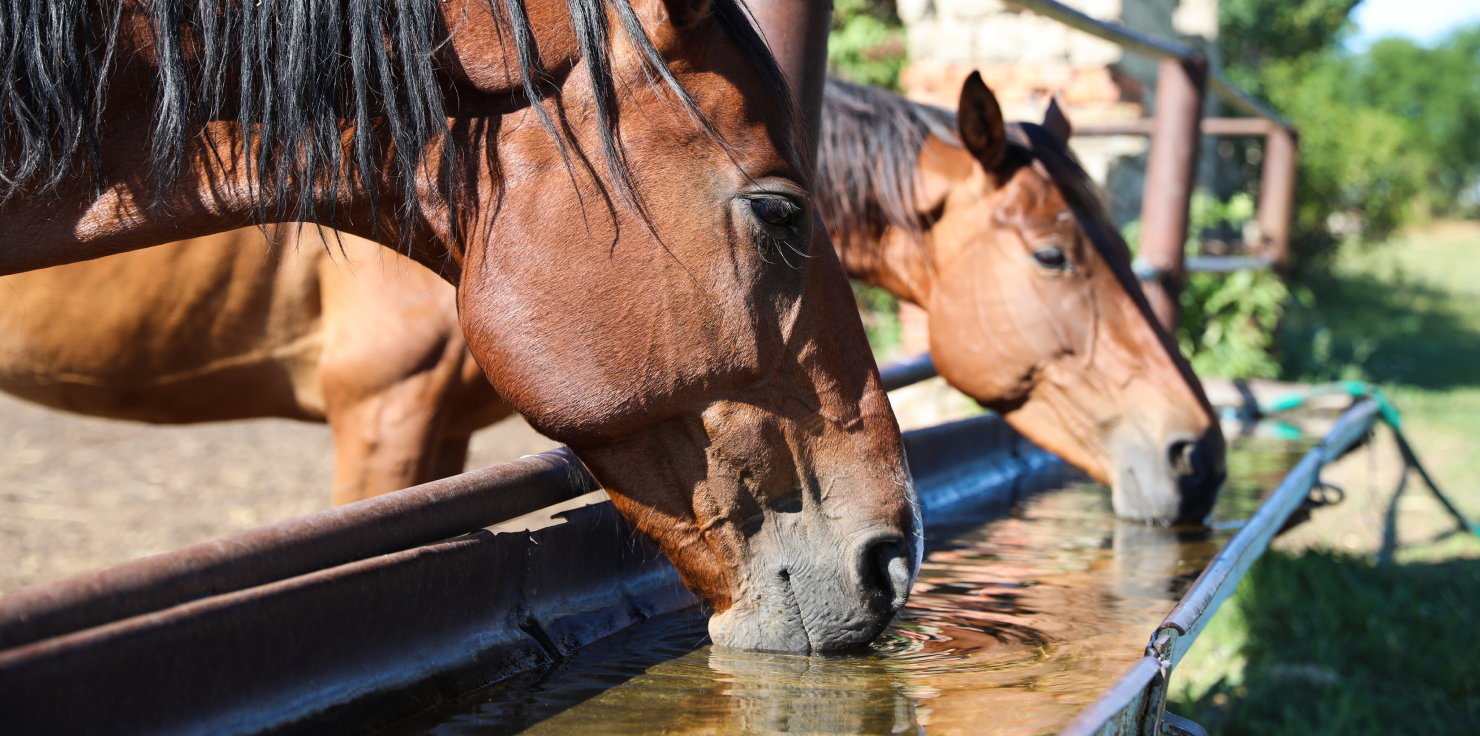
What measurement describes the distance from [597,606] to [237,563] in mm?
668

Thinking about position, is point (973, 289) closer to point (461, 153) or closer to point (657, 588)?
point (657, 588)

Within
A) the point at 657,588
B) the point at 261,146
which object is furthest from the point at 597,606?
the point at 261,146

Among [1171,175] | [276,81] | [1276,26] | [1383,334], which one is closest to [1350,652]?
[1171,175]

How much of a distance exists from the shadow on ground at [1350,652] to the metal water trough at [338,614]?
6.88ft

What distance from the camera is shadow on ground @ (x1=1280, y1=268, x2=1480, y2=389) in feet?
27.7

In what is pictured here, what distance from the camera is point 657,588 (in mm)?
1731

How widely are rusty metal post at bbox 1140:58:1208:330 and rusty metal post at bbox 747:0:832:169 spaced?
267 centimetres

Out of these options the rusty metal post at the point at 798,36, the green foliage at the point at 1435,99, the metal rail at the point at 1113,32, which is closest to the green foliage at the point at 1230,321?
the metal rail at the point at 1113,32

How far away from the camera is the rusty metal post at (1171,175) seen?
410 cm

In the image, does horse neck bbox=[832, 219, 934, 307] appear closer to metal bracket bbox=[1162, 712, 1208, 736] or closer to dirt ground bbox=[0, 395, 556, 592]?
metal bracket bbox=[1162, 712, 1208, 736]

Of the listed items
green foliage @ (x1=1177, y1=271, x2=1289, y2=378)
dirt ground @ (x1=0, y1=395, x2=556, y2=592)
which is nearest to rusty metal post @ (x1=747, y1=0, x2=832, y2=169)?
dirt ground @ (x1=0, y1=395, x2=556, y2=592)

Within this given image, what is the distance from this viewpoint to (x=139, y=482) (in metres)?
5.45

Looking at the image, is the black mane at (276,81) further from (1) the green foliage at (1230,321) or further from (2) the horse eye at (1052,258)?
(1) the green foliage at (1230,321)

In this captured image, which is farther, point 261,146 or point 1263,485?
point 1263,485
